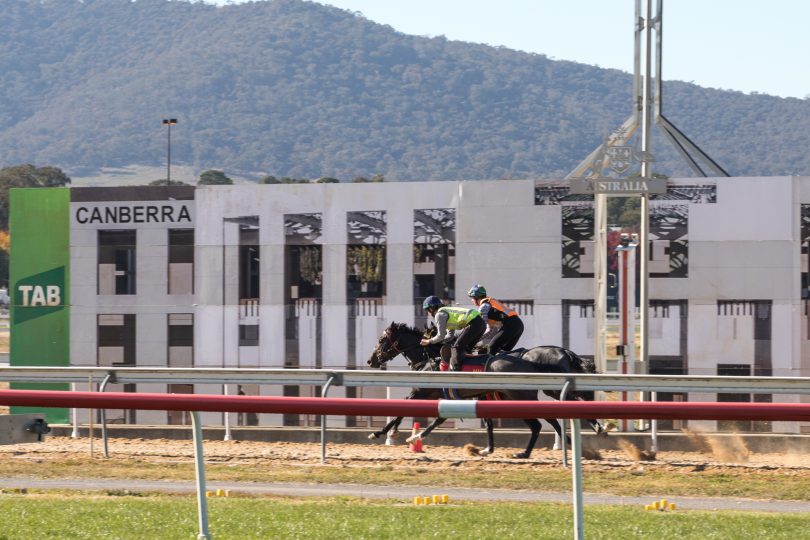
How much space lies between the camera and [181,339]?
86.0ft

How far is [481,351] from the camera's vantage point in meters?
18.7

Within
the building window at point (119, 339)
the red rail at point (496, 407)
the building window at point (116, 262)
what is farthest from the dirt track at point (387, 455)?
the building window at point (116, 262)

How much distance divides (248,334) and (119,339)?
2.78 meters

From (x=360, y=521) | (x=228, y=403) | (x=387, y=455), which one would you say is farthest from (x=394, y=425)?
(x=228, y=403)

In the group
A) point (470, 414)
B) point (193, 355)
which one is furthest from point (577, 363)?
point (470, 414)

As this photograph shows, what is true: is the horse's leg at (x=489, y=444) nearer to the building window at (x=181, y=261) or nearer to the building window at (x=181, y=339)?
the building window at (x=181, y=339)

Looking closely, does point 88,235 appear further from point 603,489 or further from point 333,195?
point 603,489

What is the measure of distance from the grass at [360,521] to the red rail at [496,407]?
3.30ft

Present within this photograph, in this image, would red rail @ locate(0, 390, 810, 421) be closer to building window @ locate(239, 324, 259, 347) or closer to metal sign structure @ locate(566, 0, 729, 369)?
metal sign structure @ locate(566, 0, 729, 369)

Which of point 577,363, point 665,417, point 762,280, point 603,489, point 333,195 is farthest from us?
point 333,195

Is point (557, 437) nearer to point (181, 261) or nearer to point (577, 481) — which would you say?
point (577, 481)

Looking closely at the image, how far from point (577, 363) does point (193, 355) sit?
10245mm

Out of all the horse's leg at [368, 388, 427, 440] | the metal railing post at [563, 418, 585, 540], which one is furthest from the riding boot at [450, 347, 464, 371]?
the metal railing post at [563, 418, 585, 540]

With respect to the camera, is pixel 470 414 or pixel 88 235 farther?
pixel 88 235
